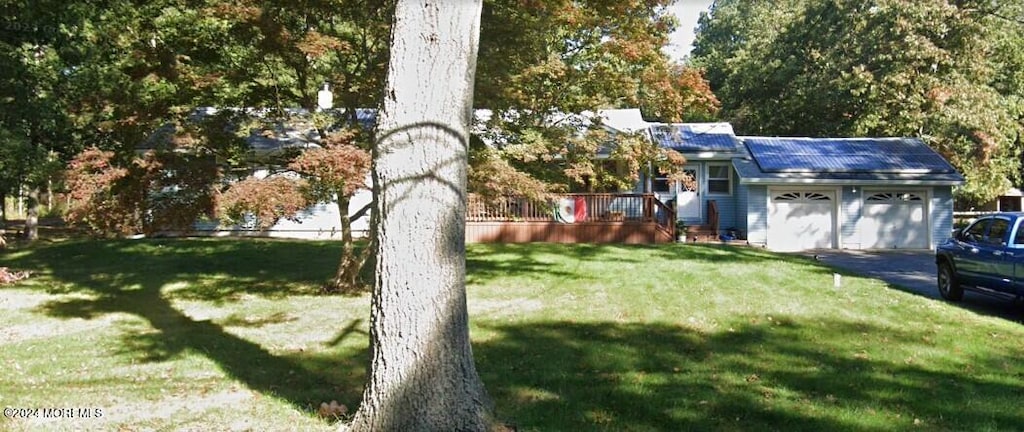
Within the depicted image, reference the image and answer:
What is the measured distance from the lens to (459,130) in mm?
4691

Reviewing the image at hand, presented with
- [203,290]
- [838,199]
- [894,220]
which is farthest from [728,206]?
[203,290]

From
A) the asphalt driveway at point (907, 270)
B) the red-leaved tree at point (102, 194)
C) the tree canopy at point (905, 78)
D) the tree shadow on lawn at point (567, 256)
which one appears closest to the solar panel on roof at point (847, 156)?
the tree canopy at point (905, 78)

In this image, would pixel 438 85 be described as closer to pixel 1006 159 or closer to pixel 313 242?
pixel 313 242

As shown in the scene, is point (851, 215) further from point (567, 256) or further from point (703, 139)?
point (567, 256)

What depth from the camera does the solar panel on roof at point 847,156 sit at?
22203 millimetres

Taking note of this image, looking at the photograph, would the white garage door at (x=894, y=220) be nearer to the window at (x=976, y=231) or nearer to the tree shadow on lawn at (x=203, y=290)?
the window at (x=976, y=231)

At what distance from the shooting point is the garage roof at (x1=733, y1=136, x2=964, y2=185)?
21875mm

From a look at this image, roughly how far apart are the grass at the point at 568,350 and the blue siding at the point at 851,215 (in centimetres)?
920

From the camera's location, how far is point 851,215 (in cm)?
2230

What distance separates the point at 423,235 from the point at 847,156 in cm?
2235

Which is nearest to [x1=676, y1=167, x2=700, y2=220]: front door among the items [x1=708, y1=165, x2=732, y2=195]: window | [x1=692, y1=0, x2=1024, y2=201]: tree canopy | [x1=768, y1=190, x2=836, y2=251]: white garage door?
[x1=708, y1=165, x2=732, y2=195]: window

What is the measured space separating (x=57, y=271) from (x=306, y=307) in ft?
25.8

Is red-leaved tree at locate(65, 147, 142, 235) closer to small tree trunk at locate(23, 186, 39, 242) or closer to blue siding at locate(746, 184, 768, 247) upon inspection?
small tree trunk at locate(23, 186, 39, 242)

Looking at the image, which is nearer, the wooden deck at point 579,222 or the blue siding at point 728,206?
the wooden deck at point 579,222
